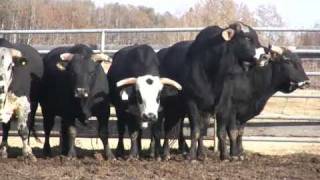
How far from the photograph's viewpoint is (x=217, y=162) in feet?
33.0

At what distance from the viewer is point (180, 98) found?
10805 millimetres

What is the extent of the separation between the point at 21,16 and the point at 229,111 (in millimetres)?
26947

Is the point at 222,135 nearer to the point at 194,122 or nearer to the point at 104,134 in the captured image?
the point at 194,122

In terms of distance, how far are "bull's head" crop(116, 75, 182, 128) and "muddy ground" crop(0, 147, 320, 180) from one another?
75 centimetres

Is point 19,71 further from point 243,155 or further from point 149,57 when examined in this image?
point 243,155

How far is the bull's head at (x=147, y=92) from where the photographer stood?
988cm

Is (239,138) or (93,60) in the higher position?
(93,60)

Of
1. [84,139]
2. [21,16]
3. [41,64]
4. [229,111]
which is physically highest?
[21,16]

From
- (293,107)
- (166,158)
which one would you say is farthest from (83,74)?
(293,107)

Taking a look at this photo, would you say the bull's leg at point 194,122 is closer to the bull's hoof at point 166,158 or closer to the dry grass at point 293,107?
the bull's hoof at point 166,158

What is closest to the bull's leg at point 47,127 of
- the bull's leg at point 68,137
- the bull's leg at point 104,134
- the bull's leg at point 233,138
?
the bull's leg at point 68,137

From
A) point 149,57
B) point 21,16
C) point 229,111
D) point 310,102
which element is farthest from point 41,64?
point 21,16

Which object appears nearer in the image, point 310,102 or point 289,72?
point 289,72

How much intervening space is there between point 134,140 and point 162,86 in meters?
1.00
